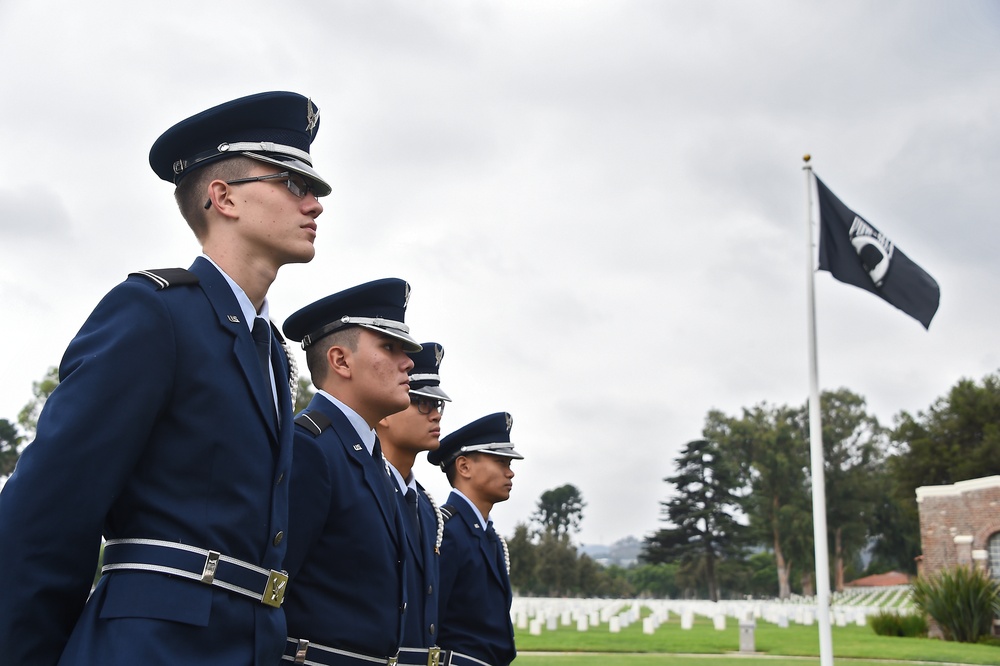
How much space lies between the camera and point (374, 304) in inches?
171

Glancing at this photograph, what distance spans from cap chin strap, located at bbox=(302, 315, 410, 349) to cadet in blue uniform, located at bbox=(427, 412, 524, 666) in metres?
1.92

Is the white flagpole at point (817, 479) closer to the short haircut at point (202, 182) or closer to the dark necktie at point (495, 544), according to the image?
the dark necktie at point (495, 544)

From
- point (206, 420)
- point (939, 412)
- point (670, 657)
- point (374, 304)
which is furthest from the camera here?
point (939, 412)

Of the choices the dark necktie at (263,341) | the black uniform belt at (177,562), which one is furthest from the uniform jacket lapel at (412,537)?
the black uniform belt at (177,562)

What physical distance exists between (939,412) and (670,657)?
1758 inches

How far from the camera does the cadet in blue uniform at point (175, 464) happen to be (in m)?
2.09

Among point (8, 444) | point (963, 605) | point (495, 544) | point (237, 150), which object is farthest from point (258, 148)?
point (8, 444)

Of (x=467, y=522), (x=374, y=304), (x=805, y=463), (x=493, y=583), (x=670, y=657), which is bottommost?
(x=670, y=657)

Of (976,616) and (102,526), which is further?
(976,616)

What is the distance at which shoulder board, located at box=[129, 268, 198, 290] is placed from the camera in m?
2.44

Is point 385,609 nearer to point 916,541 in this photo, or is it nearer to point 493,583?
point 493,583

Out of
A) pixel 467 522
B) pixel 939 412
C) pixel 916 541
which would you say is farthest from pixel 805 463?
pixel 467 522

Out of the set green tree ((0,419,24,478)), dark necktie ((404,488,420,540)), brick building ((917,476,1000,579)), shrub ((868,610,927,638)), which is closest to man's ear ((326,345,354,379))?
dark necktie ((404,488,420,540))

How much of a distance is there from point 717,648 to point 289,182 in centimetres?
2236
